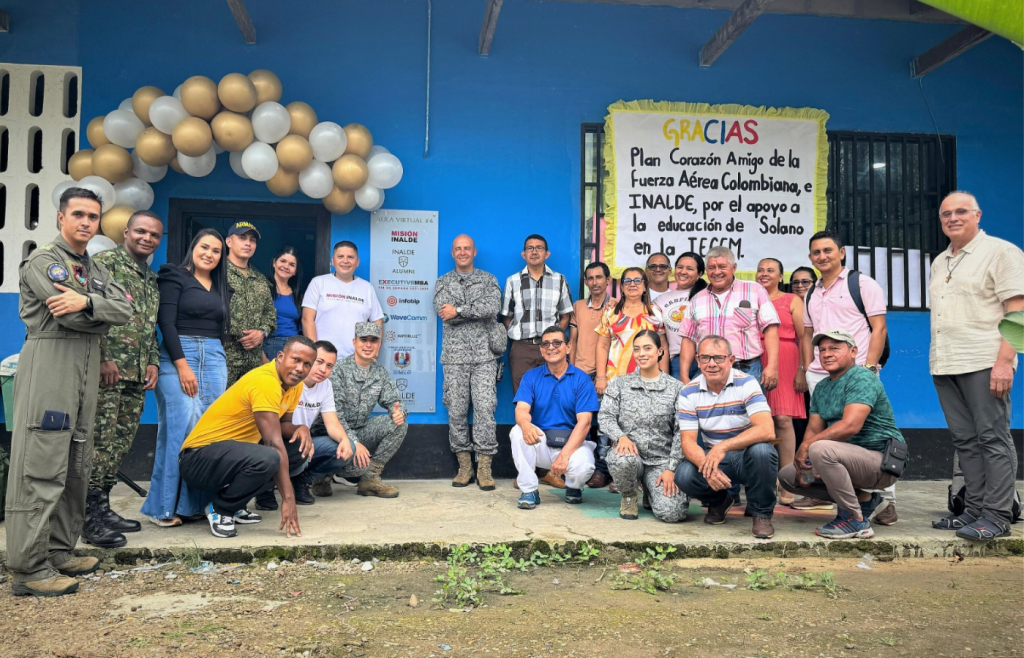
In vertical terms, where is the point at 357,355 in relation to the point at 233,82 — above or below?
below

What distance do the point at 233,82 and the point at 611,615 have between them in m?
4.30

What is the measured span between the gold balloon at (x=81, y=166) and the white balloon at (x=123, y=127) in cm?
23

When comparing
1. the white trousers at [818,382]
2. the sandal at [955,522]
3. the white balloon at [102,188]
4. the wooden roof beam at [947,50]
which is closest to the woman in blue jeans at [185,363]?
the white balloon at [102,188]

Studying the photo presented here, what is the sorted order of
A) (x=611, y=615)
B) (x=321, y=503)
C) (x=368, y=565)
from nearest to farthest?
(x=611, y=615) → (x=368, y=565) → (x=321, y=503)

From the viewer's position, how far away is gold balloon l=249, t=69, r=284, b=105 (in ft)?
18.2

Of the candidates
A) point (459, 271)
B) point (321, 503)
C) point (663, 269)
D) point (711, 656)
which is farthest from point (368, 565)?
point (663, 269)

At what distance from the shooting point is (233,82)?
5.30 metres

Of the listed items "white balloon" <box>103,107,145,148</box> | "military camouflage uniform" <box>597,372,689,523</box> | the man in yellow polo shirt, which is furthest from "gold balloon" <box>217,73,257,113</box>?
"military camouflage uniform" <box>597,372,689,523</box>

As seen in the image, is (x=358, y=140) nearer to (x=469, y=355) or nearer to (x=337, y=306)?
(x=337, y=306)

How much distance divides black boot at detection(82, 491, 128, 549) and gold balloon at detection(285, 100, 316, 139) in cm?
289

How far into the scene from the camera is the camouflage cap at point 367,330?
553cm

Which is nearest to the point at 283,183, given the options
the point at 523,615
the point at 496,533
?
the point at 496,533

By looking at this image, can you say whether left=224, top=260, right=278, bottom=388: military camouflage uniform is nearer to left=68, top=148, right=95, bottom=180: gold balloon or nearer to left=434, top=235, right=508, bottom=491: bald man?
left=434, top=235, right=508, bottom=491: bald man

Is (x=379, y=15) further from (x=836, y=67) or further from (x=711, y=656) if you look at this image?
(x=711, y=656)
